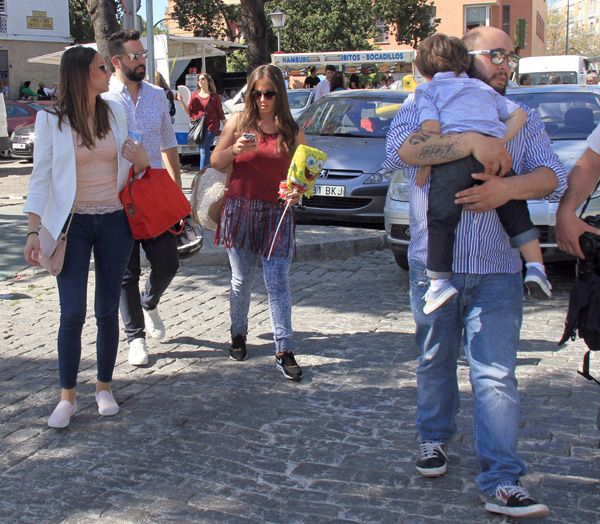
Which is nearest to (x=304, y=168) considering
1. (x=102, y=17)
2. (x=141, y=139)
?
(x=141, y=139)

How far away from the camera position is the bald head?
366 centimetres

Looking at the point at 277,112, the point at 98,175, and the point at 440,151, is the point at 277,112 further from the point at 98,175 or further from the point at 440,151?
the point at 440,151

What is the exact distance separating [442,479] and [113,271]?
1950 mm

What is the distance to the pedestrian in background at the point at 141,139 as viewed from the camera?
5.47 meters

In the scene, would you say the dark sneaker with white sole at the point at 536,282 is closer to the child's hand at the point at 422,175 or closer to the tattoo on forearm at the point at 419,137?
the child's hand at the point at 422,175

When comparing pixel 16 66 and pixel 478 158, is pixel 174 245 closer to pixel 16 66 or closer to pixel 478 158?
pixel 478 158

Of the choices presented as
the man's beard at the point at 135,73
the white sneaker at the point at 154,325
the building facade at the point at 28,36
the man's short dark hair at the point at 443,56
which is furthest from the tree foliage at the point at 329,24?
the man's short dark hair at the point at 443,56

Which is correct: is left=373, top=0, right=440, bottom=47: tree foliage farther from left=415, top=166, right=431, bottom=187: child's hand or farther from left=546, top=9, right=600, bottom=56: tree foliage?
left=546, top=9, right=600, bottom=56: tree foliage

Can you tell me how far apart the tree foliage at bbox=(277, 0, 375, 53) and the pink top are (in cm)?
4267

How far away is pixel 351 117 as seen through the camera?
12.1 meters

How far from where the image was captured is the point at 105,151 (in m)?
4.55

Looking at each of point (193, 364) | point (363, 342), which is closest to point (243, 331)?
point (193, 364)

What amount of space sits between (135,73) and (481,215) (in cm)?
277

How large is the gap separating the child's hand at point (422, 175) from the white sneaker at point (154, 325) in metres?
2.96
